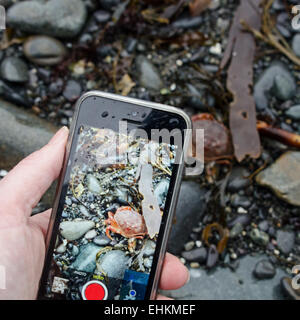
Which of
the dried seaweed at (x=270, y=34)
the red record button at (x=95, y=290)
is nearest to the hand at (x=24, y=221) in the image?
the red record button at (x=95, y=290)

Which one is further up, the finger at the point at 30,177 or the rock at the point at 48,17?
the rock at the point at 48,17

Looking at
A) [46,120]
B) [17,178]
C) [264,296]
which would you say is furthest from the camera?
[46,120]

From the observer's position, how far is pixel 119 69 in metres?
2.66

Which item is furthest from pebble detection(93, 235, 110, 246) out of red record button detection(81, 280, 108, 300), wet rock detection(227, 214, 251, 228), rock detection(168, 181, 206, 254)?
wet rock detection(227, 214, 251, 228)

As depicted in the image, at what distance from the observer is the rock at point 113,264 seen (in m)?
1.82

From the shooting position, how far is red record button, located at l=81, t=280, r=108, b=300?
1822 millimetres

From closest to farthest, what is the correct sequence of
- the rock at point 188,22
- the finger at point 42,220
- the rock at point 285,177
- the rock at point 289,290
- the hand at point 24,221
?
1. the hand at point 24,221
2. the finger at point 42,220
3. the rock at point 289,290
4. the rock at point 285,177
5. the rock at point 188,22

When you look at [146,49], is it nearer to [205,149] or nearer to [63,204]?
[205,149]

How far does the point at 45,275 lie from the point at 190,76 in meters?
1.61

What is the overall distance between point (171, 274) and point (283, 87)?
4.88 ft

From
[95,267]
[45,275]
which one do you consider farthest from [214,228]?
[45,275]

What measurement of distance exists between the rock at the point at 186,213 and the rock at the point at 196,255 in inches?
2.2

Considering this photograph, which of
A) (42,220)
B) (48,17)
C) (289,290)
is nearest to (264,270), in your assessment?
(289,290)

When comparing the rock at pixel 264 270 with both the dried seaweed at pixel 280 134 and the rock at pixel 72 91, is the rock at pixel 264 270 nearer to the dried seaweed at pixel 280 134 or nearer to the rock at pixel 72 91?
the dried seaweed at pixel 280 134
